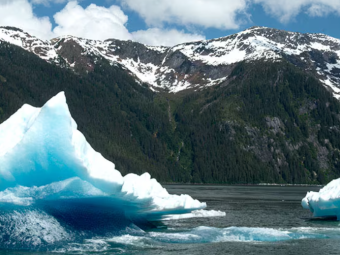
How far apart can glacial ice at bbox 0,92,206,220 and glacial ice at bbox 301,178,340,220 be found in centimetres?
2663

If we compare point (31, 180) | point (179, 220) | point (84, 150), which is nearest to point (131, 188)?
point (84, 150)

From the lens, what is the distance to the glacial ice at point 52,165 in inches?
1008

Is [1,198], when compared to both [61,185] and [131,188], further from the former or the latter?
[131,188]

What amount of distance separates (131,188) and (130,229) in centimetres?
625

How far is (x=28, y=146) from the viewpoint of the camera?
84.1ft

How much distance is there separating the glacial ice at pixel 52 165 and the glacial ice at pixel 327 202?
1049 inches

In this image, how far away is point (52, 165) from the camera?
86.6 feet

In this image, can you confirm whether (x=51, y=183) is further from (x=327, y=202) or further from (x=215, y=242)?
(x=327, y=202)

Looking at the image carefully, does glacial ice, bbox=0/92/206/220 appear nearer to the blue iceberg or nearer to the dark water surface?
the blue iceberg

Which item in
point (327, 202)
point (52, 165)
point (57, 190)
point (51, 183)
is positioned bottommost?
point (327, 202)

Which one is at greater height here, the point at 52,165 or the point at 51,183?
the point at 52,165

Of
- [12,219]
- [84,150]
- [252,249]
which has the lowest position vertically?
[252,249]

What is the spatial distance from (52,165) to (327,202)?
33.7m

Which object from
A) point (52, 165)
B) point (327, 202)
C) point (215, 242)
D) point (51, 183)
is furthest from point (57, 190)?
point (327, 202)
